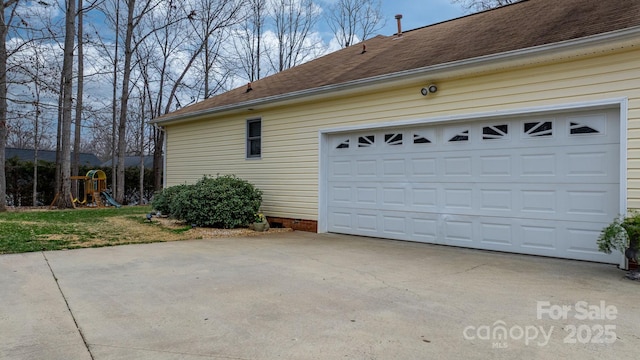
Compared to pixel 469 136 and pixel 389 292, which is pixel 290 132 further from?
pixel 389 292

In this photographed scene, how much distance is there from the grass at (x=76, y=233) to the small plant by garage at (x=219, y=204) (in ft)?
1.42

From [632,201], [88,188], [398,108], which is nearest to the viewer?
[632,201]

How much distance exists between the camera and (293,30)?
2464 cm

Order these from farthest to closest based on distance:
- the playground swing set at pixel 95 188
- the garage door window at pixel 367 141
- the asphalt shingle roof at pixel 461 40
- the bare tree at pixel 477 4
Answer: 1. the bare tree at pixel 477 4
2. the playground swing set at pixel 95 188
3. the garage door window at pixel 367 141
4. the asphalt shingle roof at pixel 461 40

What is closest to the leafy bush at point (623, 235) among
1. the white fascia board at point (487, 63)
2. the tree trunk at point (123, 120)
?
the white fascia board at point (487, 63)

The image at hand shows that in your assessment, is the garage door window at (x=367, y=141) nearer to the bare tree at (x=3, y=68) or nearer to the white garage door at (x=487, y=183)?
the white garage door at (x=487, y=183)

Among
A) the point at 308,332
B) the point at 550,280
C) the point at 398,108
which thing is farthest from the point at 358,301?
the point at 398,108

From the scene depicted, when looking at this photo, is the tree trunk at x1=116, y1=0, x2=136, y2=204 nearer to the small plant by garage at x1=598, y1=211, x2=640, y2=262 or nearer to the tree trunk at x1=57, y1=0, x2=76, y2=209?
the tree trunk at x1=57, y1=0, x2=76, y2=209

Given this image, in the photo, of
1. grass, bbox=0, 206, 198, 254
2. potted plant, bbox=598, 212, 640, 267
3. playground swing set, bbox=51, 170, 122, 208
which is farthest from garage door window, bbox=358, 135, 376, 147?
playground swing set, bbox=51, 170, 122, 208

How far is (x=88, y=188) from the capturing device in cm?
1611

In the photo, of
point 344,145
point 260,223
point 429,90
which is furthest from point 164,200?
point 429,90

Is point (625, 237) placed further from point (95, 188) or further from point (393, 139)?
point (95, 188)

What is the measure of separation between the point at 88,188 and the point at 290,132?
11.0 meters

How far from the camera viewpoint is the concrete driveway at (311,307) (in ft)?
9.14
